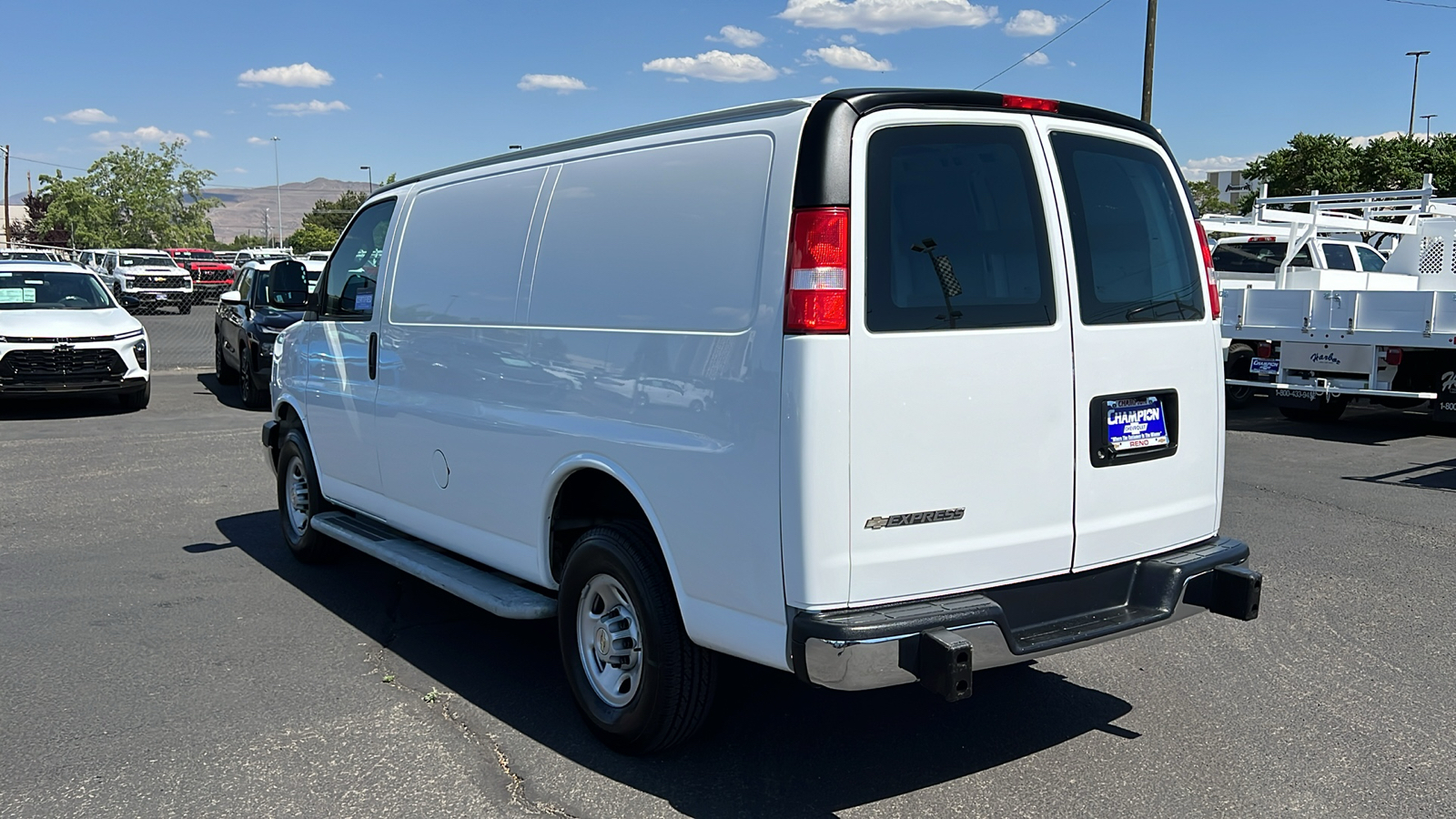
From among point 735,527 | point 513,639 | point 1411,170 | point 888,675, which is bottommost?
point 513,639

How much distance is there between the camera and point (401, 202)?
6.05m

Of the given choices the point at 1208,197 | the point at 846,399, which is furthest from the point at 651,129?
the point at 1208,197

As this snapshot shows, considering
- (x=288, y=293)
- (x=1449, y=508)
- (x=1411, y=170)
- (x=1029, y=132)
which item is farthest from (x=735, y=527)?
(x=1411, y=170)

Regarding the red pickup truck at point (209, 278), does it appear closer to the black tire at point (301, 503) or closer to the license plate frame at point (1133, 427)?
the black tire at point (301, 503)

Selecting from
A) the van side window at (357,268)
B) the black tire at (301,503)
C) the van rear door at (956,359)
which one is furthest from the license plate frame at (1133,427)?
the black tire at (301,503)

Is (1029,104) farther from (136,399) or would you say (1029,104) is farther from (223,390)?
(223,390)

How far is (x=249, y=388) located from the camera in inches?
584

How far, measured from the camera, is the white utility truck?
1194 centimetres

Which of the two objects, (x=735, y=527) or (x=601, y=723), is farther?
(x=601, y=723)

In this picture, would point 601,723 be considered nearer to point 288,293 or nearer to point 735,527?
point 735,527

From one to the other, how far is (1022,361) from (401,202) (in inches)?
140

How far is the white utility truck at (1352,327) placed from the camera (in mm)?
11938

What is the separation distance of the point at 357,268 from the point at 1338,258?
562 inches

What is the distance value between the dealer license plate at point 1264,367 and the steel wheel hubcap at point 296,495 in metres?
10.7
